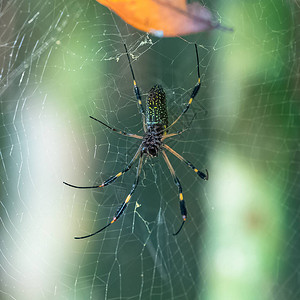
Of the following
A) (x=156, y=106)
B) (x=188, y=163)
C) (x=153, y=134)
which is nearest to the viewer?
(x=156, y=106)

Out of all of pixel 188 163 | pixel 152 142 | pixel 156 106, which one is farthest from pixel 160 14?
pixel 188 163

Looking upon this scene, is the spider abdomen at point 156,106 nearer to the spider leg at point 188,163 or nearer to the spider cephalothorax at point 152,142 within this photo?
the spider cephalothorax at point 152,142

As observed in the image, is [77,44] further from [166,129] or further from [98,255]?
[98,255]

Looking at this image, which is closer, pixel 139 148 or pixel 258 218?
pixel 139 148

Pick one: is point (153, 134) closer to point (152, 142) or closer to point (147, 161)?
point (152, 142)

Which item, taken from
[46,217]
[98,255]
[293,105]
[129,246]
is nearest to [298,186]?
[293,105]

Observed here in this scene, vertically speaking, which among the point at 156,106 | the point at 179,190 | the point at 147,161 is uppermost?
the point at 156,106
